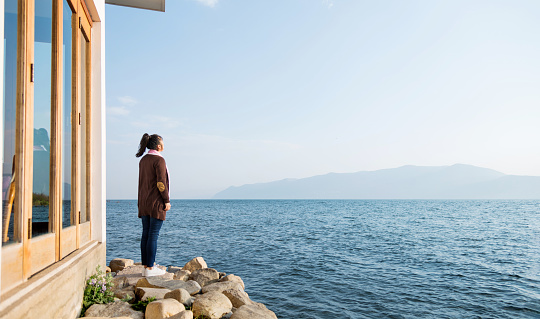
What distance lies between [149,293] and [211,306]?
0.79 meters

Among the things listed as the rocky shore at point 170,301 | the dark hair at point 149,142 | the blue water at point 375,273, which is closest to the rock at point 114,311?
the rocky shore at point 170,301

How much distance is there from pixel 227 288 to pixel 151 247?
1.34 metres

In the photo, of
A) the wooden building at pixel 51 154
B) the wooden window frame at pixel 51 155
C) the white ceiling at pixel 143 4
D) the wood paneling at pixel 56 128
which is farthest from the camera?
the white ceiling at pixel 143 4

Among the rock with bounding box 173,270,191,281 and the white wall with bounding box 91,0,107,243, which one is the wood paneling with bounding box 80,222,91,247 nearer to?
the white wall with bounding box 91,0,107,243

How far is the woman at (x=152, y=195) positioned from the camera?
5.50 metres

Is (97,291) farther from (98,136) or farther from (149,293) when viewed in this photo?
(98,136)

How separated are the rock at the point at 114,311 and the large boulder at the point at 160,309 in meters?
0.13

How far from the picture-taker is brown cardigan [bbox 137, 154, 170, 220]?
550 centimetres

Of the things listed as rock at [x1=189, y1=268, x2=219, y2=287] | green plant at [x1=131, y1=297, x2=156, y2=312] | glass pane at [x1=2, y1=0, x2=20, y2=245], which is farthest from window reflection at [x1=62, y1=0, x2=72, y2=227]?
rock at [x1=189, y1=268, x2=219, y2=287]

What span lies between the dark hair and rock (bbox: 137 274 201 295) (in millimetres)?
1825

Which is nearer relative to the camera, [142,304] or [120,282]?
[142,304]

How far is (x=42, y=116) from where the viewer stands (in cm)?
321

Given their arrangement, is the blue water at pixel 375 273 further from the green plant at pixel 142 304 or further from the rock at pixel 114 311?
the rock at pixel 114 311

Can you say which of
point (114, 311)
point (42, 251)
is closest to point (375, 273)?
point (114, 311)
